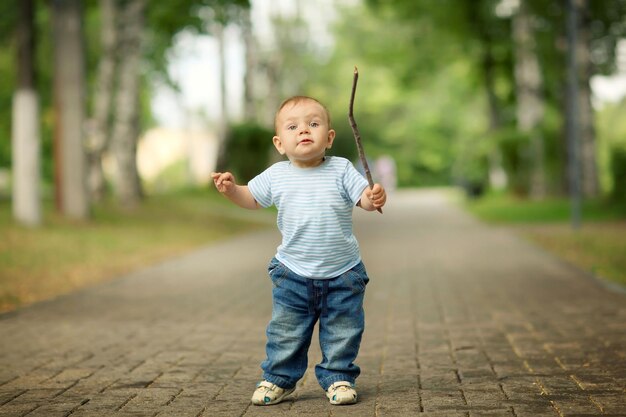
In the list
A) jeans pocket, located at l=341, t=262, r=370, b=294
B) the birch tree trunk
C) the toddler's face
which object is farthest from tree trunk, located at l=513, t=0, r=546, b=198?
the toddler's face

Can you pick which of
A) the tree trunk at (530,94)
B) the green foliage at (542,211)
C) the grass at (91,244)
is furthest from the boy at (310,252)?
the tree trunk at (530,94)

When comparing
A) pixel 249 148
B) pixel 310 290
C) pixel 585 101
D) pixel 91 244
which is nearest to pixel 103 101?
pixel 249 148

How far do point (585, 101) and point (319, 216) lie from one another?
24.1m

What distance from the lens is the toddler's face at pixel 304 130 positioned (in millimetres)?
4824

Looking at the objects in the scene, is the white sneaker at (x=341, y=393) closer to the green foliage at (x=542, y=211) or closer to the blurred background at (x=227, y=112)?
the blurred background at (x=227, y=112)

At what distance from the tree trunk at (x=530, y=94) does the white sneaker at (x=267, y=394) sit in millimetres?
25189

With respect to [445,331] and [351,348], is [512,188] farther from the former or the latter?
[351,348]

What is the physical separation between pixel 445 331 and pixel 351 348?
2.67 metres

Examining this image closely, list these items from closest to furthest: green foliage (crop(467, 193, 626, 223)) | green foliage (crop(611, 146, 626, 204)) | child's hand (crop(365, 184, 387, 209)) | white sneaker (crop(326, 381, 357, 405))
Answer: child's hand (crop(365, 184, 387, 209)) → white sneaker (crop(326, 381, 357, 405)) → green foliage (crop(611, 146, 626, 204)) → green foliage (crop(467, 193, 626, 223))

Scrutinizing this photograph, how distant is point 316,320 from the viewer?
4988 mm

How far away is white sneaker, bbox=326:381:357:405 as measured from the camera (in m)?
4.92

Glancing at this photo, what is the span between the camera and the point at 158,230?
19672 mm

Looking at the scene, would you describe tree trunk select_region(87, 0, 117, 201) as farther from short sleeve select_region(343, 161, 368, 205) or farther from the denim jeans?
short sleeve select_region(343, 161, 368, 205)

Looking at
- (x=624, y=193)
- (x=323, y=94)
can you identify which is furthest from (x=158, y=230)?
(x=323, y=94)
